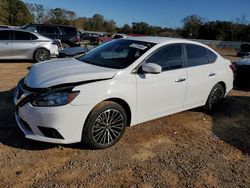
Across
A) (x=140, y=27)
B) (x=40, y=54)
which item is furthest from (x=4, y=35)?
(x=140, y=27)

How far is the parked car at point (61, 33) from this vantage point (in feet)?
54.5

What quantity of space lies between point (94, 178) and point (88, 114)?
85 centimetres

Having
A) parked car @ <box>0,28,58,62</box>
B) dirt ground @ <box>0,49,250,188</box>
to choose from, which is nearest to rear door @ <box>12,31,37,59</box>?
parked car @ <box>0,28,58,62</box>

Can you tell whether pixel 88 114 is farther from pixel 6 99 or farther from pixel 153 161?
pixel 6 99

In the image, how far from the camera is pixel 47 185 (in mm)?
3336

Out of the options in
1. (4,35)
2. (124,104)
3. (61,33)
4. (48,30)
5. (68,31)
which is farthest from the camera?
(68,31)

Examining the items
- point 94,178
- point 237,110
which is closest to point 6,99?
point 94,178

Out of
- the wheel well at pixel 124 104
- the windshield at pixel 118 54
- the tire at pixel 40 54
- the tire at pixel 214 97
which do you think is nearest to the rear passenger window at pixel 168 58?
the windshield at pixel 118 54

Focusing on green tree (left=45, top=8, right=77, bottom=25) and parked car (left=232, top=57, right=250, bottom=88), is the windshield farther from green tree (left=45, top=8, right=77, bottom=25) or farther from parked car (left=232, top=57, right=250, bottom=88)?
green tree (left=45, top=8, right=77, bottom=25)

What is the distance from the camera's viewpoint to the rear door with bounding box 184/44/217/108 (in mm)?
5328

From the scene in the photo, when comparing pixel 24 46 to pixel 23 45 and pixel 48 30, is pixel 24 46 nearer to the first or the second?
pixel 23 45

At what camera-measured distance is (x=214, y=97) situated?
6.14 meters

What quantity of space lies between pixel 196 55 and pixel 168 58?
2.81 feet

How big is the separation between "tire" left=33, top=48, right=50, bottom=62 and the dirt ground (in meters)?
6.87
